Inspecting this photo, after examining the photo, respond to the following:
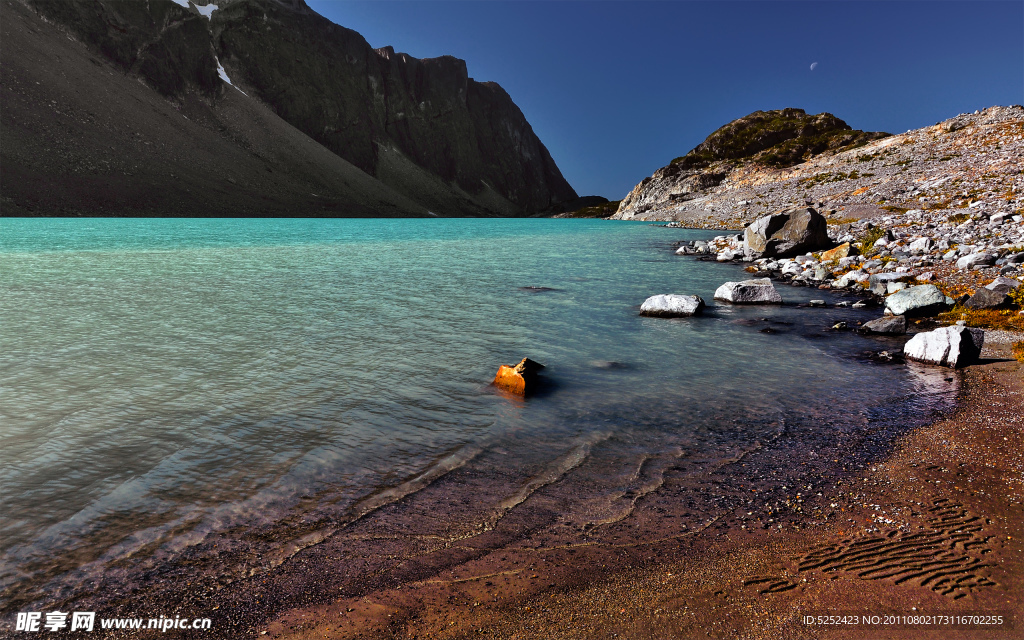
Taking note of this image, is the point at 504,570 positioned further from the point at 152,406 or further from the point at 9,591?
the point at 152,406

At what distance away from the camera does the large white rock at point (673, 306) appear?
15.8 meters

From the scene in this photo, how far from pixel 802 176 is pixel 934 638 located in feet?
287

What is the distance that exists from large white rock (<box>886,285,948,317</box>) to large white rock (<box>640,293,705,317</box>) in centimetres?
523

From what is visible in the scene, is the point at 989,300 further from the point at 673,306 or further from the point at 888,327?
the point at 673,306

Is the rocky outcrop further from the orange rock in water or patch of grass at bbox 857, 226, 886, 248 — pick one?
the orange rock in water

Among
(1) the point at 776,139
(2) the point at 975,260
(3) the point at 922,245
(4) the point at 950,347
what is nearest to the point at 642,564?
(4) the point at 950,347

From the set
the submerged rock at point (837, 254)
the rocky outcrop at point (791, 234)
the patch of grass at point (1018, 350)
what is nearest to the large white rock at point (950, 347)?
the patch of grass at point (1018, 350)

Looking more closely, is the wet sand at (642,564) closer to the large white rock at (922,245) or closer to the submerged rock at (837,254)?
the large white rock at (922,245)

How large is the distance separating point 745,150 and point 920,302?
135242 millimetres

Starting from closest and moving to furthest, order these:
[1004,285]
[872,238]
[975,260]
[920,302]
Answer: [1004,285]
[920,302]
[975,260]
[872,238]

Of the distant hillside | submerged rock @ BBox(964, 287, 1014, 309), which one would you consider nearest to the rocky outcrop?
submerged rock @ BBox(964, 287, 1014, 309)

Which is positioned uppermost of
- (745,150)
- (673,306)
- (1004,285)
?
(745,150)

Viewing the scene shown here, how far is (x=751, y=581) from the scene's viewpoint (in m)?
4.21

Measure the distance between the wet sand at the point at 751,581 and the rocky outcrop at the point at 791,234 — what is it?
25.0m
